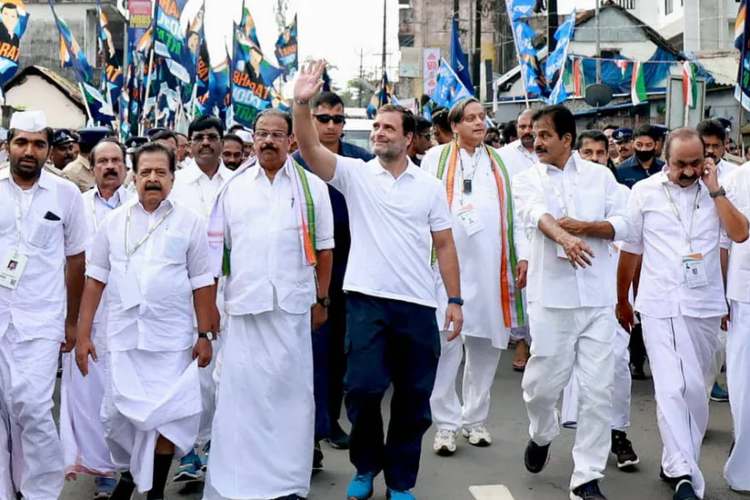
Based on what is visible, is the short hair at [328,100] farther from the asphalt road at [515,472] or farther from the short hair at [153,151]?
the asphalt road at [515,472]

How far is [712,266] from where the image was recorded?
19.7 feet

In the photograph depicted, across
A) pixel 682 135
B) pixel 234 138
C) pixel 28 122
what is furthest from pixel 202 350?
pixel 682 135

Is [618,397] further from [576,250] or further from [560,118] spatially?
[560,118]

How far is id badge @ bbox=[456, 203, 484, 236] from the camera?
7332 millimetres

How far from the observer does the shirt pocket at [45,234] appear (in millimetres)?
5484

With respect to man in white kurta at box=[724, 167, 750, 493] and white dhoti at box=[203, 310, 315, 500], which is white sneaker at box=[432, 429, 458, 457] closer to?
white dhoti at box=[203, 310, 315, 500]

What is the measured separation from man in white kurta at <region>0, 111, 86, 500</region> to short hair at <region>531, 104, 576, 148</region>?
2707 millimetres

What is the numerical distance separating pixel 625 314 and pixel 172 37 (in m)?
14.8

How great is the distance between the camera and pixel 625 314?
6363 millimetres

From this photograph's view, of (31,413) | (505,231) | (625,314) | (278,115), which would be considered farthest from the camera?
(505,231)

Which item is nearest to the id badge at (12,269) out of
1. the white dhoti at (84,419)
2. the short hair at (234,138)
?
the white dhoti at (84,419)

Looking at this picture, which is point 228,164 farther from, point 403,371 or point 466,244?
point 403,371

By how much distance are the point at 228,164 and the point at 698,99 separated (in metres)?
7.95

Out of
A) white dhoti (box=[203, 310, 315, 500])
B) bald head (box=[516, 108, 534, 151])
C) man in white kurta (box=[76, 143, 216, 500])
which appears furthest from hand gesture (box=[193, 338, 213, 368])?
bald head (box=[516, 108, 534, 151])
